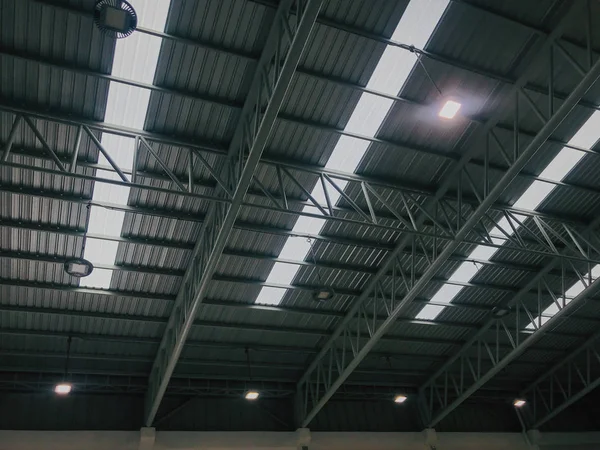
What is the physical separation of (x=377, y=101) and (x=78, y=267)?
10601mm

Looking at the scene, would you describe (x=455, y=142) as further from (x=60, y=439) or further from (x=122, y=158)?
(x=60, y=439)

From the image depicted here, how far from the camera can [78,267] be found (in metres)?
16.2

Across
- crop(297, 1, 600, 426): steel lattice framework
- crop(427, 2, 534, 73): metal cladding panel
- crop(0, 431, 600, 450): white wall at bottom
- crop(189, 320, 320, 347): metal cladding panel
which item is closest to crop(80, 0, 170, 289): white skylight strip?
crop(189, 320, 320, 347): metal cladding panel

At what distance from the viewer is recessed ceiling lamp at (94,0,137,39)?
10.7 m

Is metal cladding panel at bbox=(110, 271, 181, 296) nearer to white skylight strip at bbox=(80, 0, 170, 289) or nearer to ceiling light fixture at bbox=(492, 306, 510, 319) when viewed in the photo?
white skylight strip at bbox=(80, 0, 170, 289)

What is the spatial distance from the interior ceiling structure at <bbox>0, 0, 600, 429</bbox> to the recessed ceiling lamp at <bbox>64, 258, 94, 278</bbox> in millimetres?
1753

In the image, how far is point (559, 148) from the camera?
59.9 ft

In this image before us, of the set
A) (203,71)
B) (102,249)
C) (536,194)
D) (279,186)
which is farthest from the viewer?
(536,194)

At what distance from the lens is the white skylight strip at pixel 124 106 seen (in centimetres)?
1309

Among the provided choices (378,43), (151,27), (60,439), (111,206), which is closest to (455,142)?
(378,43)

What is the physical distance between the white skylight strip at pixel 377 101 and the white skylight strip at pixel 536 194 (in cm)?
698

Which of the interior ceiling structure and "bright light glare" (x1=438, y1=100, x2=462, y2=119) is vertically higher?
the interior ceiling structure

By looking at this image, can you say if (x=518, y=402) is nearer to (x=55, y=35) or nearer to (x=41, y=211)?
(x=41, y=211)

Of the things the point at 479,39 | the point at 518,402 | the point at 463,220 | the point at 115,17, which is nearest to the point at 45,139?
the point at 115,17
